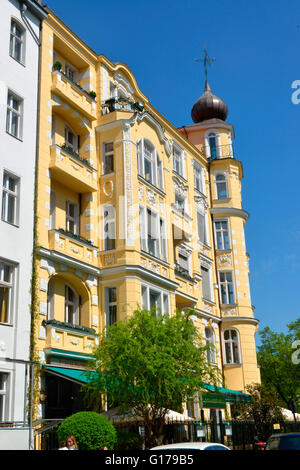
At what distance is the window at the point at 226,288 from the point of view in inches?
1517

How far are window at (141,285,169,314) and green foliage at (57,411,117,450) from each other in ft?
29.6

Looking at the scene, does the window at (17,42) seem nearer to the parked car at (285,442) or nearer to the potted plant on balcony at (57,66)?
the potted plant on balcony at (57,66)

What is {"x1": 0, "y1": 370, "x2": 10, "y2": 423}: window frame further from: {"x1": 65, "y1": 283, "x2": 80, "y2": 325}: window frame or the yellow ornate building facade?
{"x1": 65, "y1": 283, "x2": 80, "y2": 325}: window frame

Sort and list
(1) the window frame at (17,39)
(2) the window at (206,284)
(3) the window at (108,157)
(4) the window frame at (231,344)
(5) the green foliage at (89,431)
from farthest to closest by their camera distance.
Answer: (2) the window at (206,284) < (4) the window frame at (231,344) < (3) the window at (108,157) < (1) the window frame at (17,39) < (5) the green foliage at (89,431)

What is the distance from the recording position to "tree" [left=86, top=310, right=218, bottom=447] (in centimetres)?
1905

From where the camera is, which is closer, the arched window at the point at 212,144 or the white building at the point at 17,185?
the white building at the point at 17,185

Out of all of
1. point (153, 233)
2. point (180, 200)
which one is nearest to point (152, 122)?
point (153, 233)

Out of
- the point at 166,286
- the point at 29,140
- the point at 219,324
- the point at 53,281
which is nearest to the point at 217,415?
the point at 219,324

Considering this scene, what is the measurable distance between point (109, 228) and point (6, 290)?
7.58m

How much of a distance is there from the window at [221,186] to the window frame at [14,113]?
819 inches

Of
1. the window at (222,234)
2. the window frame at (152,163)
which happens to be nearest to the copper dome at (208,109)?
the window at (222,234)

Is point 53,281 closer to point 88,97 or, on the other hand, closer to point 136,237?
point 136,237

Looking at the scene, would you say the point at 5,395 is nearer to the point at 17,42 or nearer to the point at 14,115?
the point at 14,115

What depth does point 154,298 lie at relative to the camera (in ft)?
92.5
